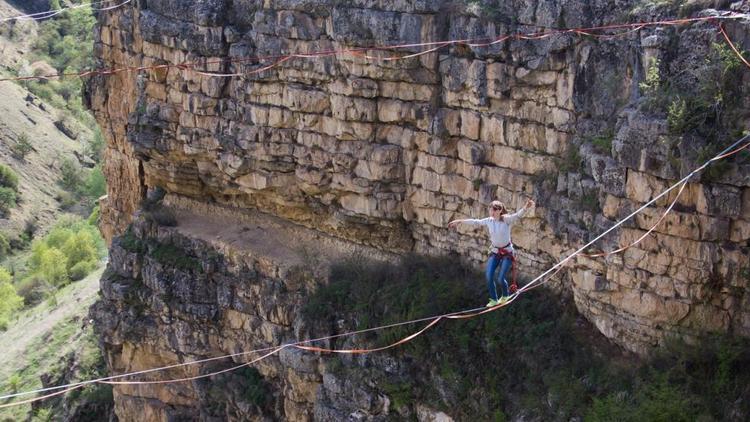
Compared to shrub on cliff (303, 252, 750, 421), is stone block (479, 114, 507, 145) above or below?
above

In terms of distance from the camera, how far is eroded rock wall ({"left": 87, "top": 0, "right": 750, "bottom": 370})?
13.6 metres

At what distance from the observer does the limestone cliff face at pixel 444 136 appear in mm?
13570

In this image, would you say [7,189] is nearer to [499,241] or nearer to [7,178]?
[7,178]

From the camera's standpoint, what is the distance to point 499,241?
1438 centimetres

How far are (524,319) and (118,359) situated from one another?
981 centimetres

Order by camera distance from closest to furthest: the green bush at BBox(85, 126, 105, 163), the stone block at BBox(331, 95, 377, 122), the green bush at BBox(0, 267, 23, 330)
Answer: the stone block at BBox(331, 95, 377, 122) → the green bush at BBox(0, 267, 23, 330) → the green bush at BBox(85, 126, 105, 163)

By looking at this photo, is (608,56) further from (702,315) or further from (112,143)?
(112,143)

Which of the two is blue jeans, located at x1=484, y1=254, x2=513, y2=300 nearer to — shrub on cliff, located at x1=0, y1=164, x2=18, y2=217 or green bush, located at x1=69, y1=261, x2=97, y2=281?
green bush, located at x1=69, y1=261, x2=97, y2=281

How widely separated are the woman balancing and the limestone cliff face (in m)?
0.99

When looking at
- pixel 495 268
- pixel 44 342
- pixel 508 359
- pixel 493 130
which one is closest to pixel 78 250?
pixel 44 342

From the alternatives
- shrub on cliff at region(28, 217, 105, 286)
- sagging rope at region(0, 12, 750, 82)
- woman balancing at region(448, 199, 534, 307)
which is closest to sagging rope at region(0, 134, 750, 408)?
woman balancing at region(448, 199, 534, 307)

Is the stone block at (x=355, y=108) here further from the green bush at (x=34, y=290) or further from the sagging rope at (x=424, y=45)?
the green bush at (x=34, y=290)

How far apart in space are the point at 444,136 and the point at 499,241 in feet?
10.2

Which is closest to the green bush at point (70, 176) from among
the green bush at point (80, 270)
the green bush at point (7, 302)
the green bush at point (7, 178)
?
the green bush at point (7, 178)
